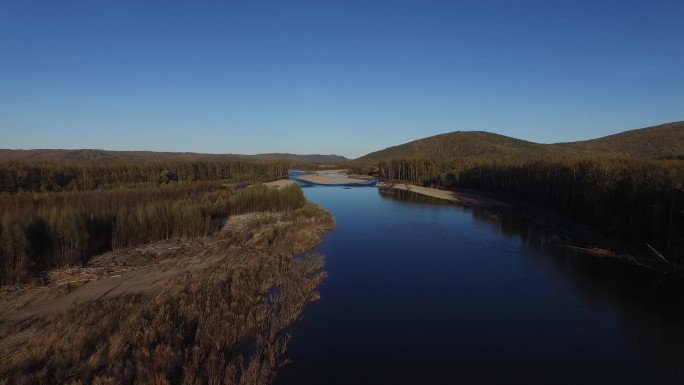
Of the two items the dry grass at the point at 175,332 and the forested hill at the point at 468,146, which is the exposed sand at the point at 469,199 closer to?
the dry grass at the point at 175,332

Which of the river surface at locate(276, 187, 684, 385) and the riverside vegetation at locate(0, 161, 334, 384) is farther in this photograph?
the river surface at locate(276, 187, 684, 385)

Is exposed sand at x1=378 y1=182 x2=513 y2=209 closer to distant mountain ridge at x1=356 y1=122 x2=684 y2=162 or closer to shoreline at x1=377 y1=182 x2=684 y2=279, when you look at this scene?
shoreline at x1=377 y1=182 x2=684 y2=279

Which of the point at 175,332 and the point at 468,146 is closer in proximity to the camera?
the point at 175,332

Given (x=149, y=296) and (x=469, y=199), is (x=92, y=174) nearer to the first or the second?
(x=149, y=296)

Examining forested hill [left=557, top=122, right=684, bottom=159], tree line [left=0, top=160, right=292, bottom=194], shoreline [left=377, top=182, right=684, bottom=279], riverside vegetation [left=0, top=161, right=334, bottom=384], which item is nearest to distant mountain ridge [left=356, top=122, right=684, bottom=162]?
forested hill [left=557, top=122, right=684, bottom=159]

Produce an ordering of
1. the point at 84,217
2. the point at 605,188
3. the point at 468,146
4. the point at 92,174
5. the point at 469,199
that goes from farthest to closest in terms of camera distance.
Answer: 1. the point at 468,146
2. the point at 469,199
3. the point at 92,174
4. the point at 605,188
5. the point at 84,217

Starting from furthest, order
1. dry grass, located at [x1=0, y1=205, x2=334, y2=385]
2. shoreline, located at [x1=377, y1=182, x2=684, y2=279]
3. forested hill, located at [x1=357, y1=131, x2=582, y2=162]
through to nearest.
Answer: forested hill, located at [x1=357, y1=131, x2=582, y2=162] < shoreline, located at [x1=377, y1=182, x2=684, y2=279] < dry grass, located at [x1=0, y1=205, x2=334, y2=385]

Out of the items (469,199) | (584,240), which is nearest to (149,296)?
(584,240)

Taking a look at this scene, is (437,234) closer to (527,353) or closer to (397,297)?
(397,297)
